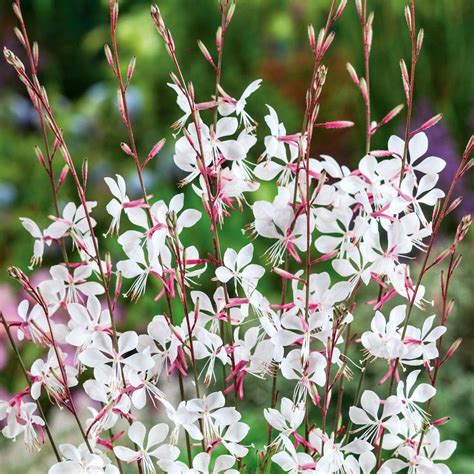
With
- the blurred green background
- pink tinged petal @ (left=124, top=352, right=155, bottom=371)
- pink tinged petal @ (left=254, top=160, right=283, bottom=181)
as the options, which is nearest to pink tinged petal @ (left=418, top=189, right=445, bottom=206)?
pink tinged petal @ (left=254, top=160, right=283, bottom=181)

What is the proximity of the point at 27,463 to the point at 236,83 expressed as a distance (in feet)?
4.56

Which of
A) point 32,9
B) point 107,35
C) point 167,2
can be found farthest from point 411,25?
point 32,9

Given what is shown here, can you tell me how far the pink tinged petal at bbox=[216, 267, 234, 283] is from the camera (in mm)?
615

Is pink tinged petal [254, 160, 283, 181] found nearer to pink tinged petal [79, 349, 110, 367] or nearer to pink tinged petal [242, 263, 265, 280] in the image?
pink tinged petal [242, 263, 265, 280]

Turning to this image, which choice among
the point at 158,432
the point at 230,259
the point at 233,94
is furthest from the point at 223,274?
the point at 233,94

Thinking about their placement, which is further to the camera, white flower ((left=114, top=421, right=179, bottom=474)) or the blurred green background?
the blurred green background

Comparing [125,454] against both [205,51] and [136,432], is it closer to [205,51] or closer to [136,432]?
[136,432]

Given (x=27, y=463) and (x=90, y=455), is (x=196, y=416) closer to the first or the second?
(x=90, y=455)

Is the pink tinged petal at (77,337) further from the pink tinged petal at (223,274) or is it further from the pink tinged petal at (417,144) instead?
Answer: the pink tinged petal at (417,144)

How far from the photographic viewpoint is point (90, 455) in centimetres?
61

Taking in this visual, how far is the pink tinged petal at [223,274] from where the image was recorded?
62cm

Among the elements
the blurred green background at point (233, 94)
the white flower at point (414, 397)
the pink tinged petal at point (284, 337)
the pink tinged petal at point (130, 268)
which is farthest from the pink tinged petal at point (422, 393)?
the blurred green background at point (233, 94)

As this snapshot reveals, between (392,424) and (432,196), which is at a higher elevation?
(432,196)

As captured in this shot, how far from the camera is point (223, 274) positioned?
621 mm
